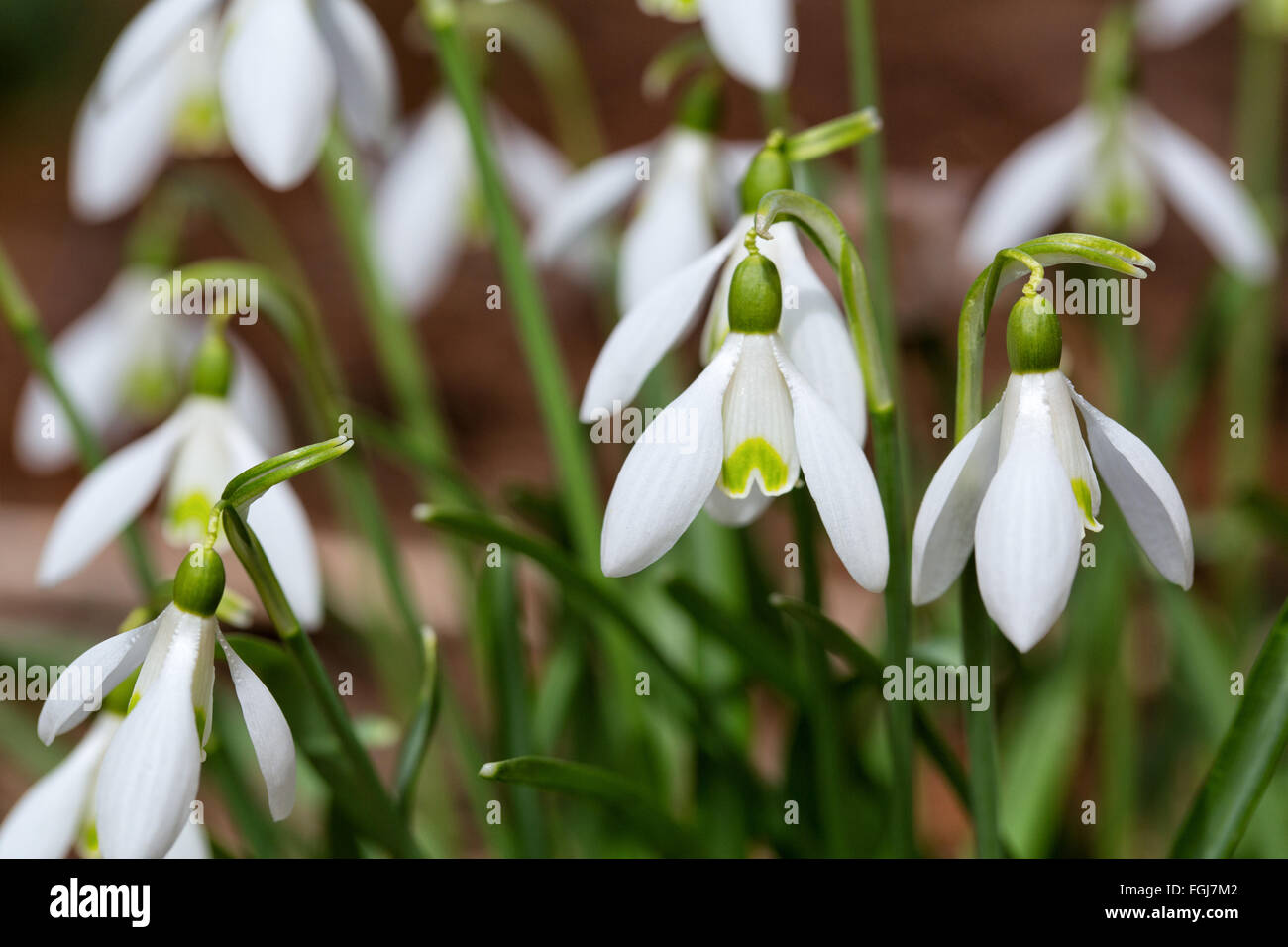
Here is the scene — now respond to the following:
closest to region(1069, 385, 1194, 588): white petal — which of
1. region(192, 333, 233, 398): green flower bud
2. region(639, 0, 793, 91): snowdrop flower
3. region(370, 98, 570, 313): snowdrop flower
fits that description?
region(639, 0, 793, 91): snowdrop flower

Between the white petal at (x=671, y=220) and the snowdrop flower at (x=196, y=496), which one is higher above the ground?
the white petal at (x=671, y=220)

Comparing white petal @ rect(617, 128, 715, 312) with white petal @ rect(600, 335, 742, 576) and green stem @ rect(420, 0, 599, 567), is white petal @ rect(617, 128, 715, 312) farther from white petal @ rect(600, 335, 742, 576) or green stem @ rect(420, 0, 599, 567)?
white petal @ rect(600, 335, 742, 576)

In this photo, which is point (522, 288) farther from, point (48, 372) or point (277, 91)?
point (48, 372)

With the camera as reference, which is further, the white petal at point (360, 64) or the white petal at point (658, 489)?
the white petal at point (360, 64)

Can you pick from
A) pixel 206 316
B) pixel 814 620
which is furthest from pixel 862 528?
pixel 206 316

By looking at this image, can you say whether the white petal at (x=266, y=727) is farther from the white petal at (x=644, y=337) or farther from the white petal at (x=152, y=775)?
the white petal at (x=644, y=337)

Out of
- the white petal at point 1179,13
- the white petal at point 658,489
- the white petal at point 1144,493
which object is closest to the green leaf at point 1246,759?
the white petal at point 1144,493
